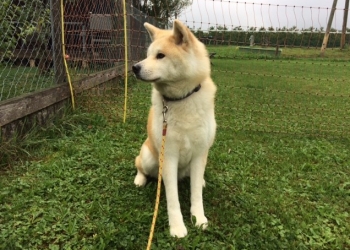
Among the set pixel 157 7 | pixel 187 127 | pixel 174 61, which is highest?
pixel 157 7

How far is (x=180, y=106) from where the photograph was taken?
2.22 m

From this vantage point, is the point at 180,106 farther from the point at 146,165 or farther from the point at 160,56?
the point at 146,165

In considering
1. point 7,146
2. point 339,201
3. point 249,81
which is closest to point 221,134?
point 339,201

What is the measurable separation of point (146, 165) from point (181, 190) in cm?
37

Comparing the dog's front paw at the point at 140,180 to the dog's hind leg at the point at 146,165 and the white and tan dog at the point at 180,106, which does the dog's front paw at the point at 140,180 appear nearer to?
the dog's hind leg at the point at 146,165

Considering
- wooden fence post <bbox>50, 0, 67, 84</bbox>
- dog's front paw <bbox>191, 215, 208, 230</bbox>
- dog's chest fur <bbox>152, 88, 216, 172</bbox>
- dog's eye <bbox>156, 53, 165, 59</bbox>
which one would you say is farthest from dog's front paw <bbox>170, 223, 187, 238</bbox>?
wooden fence post <bbox>50, 0, 67, 84</bbox>

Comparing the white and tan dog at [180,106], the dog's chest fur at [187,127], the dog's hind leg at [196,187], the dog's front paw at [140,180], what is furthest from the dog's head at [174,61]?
the dog's front paw at [140,180]

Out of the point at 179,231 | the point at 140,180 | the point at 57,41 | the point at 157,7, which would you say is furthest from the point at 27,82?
the point at 157,7

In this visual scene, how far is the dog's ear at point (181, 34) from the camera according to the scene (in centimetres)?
209

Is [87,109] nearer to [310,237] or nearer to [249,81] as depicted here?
[310,237]

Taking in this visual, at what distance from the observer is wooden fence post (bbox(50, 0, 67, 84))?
3.93 metres

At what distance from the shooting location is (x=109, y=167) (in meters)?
3.03

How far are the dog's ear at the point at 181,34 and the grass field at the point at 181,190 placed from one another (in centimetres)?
122

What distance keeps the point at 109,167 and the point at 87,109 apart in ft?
5.24
